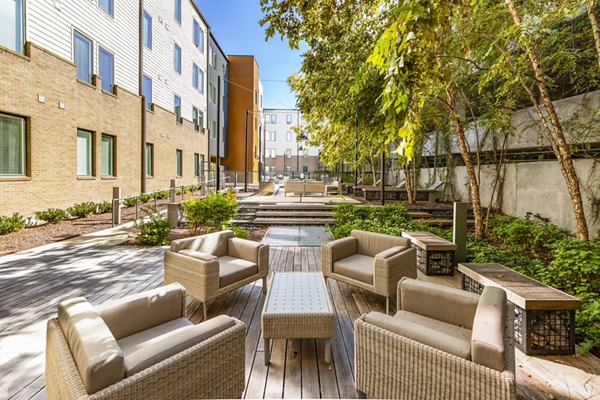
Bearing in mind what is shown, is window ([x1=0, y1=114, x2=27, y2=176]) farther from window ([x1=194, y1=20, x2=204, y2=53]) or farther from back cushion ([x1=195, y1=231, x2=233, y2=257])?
window ([x1=194, y1=20, x2=204, y2=53])

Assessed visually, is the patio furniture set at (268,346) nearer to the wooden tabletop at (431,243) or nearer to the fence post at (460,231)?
the wooden tabletop at (431,243)

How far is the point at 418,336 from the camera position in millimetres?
1846

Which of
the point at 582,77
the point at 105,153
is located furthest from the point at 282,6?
the point at 105,153

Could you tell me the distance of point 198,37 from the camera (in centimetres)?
2094

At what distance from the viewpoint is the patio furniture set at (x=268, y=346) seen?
4.75 ft

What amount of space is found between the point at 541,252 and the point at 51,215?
11683 millimetres

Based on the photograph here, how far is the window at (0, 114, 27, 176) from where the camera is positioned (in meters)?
7.43

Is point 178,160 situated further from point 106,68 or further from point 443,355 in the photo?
point 443,355

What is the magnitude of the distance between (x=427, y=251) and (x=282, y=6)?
4229 millimetres

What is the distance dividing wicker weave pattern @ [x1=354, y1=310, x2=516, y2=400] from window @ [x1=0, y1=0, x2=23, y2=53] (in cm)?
1037

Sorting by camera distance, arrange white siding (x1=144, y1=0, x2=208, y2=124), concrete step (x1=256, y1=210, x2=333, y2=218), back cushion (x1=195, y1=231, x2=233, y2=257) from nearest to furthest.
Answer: back cushion (x1=195, y1=231, x2=233, y2=257) < concrete step (x1=256, y1=210, x2=333, y2=218) < white siding (x1=144, y1=0, x2=208, y2=124)

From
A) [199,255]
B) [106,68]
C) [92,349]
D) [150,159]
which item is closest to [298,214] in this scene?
[199,255]

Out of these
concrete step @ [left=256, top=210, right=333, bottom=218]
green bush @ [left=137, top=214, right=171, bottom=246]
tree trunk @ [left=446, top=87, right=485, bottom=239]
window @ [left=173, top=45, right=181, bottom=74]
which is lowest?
green bush @ [left=137, top=214, right=171, bottom=246]

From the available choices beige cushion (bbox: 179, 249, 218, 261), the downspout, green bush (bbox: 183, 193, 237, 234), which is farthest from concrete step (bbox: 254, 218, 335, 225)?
the downspout
